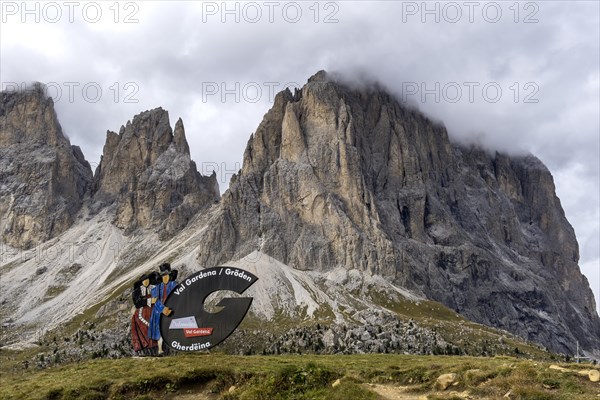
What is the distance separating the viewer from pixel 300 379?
29641 millimetres

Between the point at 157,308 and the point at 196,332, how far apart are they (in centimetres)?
517

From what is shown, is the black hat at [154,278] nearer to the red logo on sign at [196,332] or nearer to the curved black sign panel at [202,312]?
the curved black sign panel at [202,312]

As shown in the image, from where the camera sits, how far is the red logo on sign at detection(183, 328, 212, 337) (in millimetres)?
50562

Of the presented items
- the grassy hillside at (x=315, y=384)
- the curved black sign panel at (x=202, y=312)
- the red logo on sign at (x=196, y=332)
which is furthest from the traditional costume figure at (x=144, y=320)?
the grassy hillside at (x=315, y=384)

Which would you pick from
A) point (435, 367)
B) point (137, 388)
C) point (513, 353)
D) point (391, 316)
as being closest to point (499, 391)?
point (435, 367)

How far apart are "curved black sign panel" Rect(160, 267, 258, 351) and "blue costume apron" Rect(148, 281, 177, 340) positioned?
1140mm

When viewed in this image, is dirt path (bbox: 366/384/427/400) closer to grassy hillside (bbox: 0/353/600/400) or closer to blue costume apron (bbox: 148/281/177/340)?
grassy hillside (bbox: 0/353/600/400)

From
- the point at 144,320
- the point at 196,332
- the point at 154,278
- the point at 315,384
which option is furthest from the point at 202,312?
the point at 315,384

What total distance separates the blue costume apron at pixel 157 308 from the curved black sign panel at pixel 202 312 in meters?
1.14

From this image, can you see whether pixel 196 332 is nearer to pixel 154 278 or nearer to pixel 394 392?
pixel 154 278

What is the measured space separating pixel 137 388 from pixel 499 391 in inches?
736

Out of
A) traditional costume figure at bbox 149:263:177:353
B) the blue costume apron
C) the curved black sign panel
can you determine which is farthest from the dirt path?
the blue costume apron

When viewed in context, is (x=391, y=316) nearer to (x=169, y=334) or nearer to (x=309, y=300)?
(x=309, y=300)

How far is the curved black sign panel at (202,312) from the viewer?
50.6 meters
